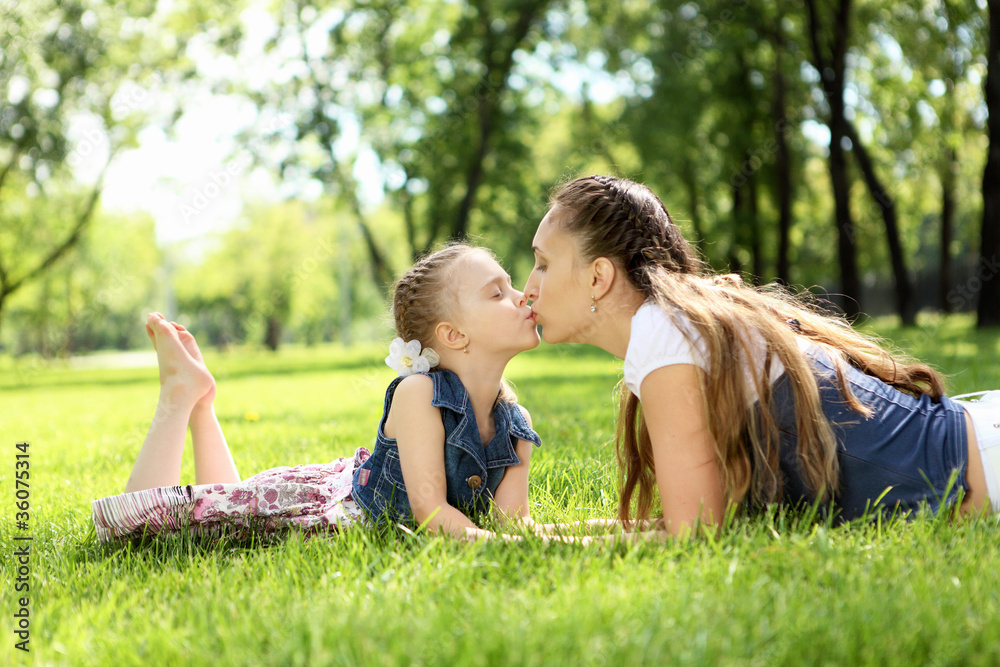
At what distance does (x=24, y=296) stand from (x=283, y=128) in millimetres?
21807

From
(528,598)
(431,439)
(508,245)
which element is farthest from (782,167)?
(528,598)

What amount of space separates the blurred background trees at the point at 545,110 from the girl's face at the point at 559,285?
13.1 m

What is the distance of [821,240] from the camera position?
25969 millimetres

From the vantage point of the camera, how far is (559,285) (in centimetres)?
260

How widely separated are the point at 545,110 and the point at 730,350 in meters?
22.9

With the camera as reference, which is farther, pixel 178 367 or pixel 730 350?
pixel 178 367

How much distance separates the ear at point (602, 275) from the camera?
2.52 metres

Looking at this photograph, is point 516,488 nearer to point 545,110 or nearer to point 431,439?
point 431,439

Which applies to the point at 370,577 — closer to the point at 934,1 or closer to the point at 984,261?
the point at 984,261

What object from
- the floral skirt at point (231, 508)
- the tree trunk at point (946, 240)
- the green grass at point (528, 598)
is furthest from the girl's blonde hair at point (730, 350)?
the tree trunk at point (946, 240)

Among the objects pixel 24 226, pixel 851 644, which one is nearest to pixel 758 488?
pixel 851 644

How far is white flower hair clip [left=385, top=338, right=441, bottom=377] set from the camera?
285cm

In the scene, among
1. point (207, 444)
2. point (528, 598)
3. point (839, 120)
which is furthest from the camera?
point (839, 120)

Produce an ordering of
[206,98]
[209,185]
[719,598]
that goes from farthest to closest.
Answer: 1. [206,98]
2. [209,185]
3. [719,598]
